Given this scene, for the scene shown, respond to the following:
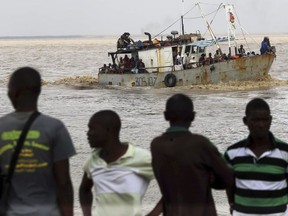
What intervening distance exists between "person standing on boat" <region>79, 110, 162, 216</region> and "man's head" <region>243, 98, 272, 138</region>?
582 mm

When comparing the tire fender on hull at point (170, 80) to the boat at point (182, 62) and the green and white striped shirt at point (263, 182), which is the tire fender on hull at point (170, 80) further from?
the green and white striped shirt at point (263, 182)

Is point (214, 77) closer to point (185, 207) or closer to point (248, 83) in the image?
point (248, 83)

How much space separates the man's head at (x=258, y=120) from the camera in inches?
121

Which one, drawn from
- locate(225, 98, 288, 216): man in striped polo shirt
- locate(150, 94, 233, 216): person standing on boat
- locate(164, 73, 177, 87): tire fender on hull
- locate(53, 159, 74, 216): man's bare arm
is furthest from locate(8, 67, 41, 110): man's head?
locate(164, 73, 177, 87): tire fender on hull

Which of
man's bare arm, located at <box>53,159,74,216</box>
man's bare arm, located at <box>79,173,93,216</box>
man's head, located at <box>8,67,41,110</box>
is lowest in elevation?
man's bare arm, located at <box>79,173,93,216</box>

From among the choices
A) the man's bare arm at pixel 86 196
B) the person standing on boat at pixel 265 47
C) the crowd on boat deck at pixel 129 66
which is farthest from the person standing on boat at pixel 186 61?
the man's bare arm at pixel 86 196

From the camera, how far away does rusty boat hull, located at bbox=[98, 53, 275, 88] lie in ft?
78.7

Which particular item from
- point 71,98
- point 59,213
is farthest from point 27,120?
point 71,98

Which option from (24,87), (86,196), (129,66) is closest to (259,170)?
(86,196)

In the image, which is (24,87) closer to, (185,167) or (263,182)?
(185,167)

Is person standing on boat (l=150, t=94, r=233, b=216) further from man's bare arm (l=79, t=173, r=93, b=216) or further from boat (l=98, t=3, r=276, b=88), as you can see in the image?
boat (l=98, t=3, r=276, b=88)

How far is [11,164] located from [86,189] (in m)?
0.53

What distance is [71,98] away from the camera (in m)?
23.6

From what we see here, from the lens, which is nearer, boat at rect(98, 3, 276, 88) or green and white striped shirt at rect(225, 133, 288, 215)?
green and white striped shirt at rect(225, 133, 288, 215)
